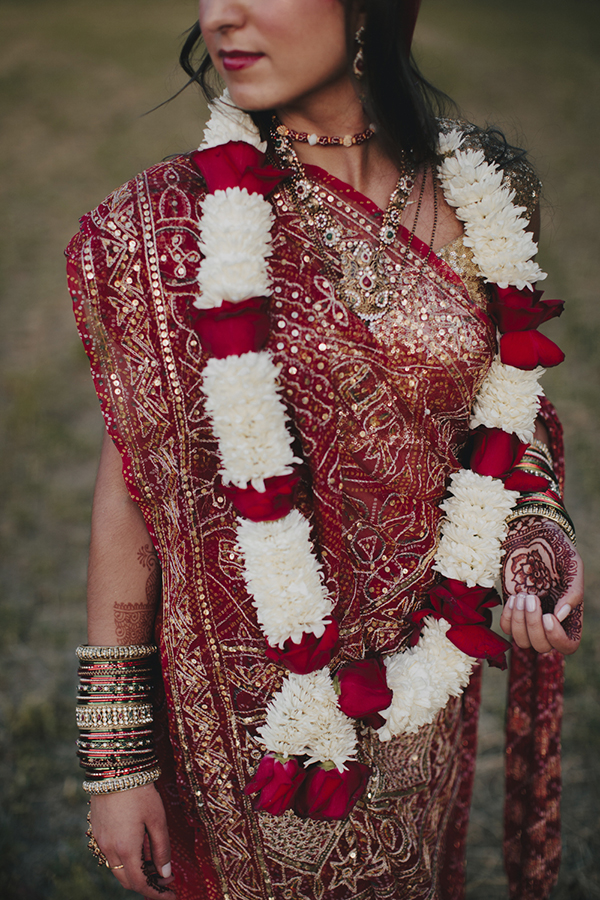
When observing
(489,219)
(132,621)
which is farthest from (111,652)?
(489,219)

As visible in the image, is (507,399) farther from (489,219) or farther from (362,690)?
(362,690)

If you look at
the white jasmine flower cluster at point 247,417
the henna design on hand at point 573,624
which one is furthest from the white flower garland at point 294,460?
the henna design on hand at point 573,624

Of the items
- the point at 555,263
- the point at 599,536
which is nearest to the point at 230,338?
the point at 599,536

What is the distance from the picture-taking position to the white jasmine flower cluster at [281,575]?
1.05 m

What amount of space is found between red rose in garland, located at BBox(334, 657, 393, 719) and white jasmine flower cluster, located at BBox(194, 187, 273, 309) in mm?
597

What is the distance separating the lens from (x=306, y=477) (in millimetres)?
1110

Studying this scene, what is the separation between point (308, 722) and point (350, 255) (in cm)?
72

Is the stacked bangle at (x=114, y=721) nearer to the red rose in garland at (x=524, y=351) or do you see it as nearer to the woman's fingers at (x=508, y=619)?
the woman's fingers at (x=508, y=619)

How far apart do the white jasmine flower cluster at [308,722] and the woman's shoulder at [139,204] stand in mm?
713

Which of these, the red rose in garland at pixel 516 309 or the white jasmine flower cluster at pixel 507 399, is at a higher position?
the red rose in garland at pixel 516 309

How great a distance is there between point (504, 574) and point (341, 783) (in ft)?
1.43

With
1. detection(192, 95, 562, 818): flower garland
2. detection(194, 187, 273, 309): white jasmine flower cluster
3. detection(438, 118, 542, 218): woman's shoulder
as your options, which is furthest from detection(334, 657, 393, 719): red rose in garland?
detection(438, 118, 542, 218): woman's shoulder

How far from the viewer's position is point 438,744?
1.31 m

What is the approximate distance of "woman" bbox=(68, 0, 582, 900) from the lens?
1024 millimetres
